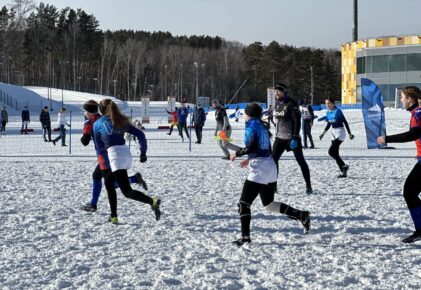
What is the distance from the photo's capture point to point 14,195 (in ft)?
31.0

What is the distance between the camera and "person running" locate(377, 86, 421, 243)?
5.92 m

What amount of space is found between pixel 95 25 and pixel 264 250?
330 feet

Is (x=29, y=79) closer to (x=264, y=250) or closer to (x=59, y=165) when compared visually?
(x=59, y=165)

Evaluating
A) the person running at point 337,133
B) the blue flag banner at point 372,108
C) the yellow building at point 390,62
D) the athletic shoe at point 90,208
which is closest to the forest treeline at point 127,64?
the yellow building at point 390,62

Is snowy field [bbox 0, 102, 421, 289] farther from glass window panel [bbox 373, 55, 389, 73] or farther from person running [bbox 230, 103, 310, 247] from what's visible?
glass window panel [bbox 373, 55, 389, 73]

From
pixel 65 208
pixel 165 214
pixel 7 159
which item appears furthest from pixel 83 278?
pixel 7 159

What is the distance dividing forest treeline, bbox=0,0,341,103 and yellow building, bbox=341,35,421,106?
32.6 m

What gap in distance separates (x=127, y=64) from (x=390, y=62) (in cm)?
5677

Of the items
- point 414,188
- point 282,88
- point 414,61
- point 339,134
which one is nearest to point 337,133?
point 339,134

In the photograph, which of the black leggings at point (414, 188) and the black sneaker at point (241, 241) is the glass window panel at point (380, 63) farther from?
the black sneaker at point (241, 241)

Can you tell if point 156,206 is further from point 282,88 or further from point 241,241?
point 282,88

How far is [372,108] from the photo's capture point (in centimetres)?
1814

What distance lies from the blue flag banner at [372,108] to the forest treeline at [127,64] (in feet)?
236

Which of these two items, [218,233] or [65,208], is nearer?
[218,233]
